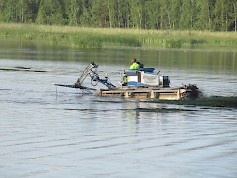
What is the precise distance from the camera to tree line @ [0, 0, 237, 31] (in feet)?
328

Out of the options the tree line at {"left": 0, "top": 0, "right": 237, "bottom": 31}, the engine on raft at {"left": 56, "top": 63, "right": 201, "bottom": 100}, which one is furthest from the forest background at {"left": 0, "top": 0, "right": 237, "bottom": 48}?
the engine on raft at {"left": 56, "top": 63, "right": 201, "bottom": 100}

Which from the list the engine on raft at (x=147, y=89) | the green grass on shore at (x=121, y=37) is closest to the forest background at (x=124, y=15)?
the green grass on shore at (x=121, y=37)

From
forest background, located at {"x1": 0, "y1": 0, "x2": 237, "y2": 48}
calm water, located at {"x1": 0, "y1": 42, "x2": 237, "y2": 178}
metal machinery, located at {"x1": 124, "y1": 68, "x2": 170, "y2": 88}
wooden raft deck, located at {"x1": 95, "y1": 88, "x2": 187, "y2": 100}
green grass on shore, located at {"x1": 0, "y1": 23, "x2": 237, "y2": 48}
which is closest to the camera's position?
calm water, located at {"x1": 0, "y1": 42, "x2": 237, "y2": 178}

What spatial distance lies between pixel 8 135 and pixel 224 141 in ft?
16.5

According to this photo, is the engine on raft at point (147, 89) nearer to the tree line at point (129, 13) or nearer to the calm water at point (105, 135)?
the calm water at point (105, 135)

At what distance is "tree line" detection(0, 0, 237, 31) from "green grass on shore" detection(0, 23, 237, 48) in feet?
71.3

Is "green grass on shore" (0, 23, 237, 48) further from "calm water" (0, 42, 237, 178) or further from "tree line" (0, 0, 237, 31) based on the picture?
"calm water" (0, 42, 237, 178)

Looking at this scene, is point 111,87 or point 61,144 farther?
point 111,87

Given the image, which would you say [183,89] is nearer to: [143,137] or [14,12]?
[143,137]

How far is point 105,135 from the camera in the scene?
19.3 m

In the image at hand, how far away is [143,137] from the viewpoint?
19.3 meters

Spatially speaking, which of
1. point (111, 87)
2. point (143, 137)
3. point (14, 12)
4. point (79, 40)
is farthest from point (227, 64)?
point (14, 12)

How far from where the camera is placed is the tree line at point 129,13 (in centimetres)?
10006

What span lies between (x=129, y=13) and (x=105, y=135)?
9423cm
